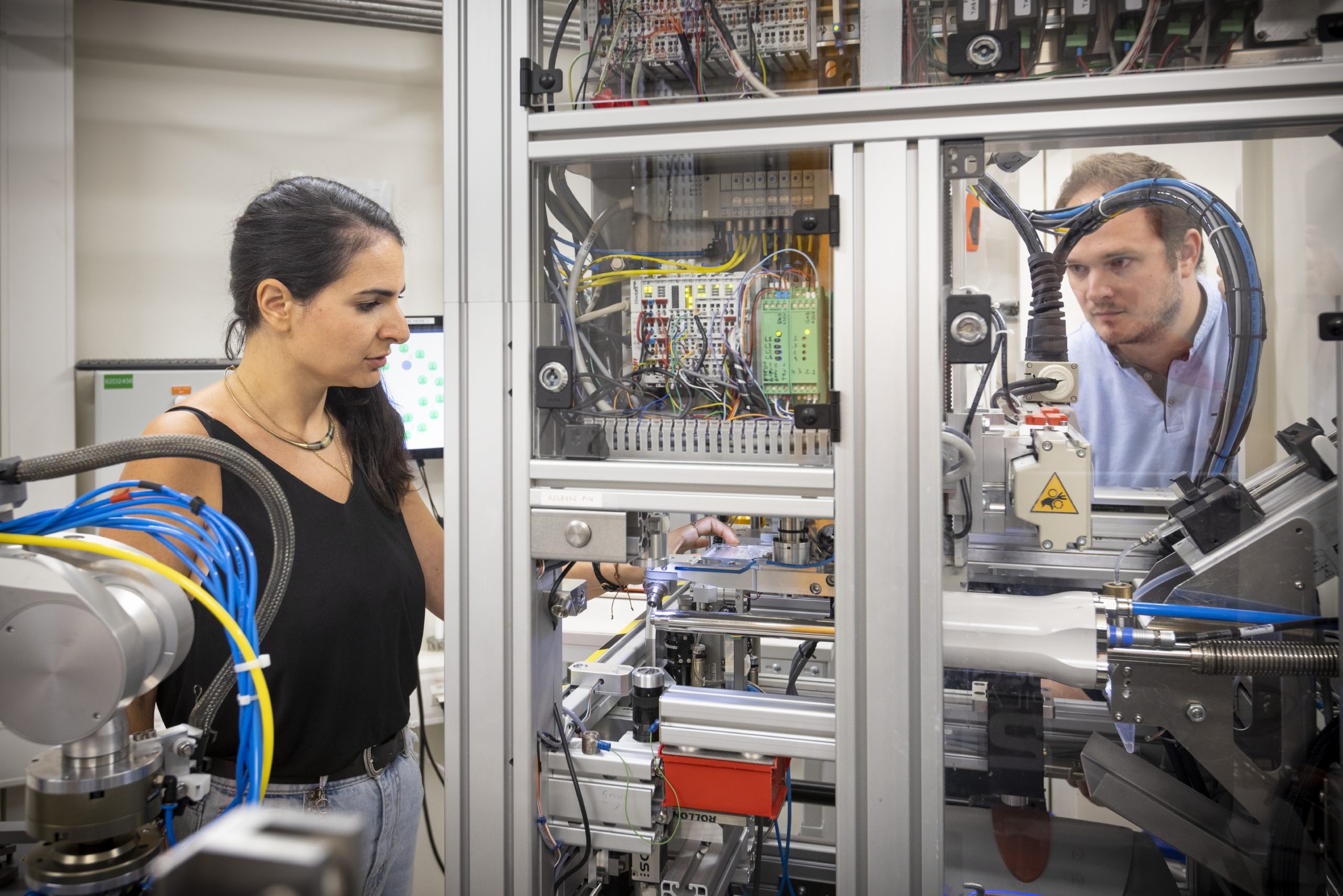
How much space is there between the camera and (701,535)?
1622mm

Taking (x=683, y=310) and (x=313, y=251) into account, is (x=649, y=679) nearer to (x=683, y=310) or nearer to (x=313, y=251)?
(x=683, y=310)

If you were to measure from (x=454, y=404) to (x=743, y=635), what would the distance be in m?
0.63

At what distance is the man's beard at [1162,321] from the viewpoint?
137cm

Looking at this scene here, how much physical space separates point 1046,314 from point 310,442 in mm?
1241

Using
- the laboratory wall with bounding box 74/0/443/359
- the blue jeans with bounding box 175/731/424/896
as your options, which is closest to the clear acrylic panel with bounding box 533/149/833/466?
the blue jeans with bounding box 175/731/424/896

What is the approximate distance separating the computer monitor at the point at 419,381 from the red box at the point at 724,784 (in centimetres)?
168

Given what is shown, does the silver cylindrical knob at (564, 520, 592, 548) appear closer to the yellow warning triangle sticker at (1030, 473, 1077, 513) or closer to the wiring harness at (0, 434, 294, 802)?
the wiring harness at (0, 434, 294, 802)

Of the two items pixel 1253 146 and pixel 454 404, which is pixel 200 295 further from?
pixel 1253 146

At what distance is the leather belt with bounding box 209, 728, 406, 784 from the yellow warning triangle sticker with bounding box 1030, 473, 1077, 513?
3.66 feet

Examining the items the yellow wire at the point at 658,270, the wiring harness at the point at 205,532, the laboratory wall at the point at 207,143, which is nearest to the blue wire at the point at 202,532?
the wiring harness at the point at 205,532

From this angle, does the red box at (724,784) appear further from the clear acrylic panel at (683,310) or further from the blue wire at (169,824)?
the blue wire at (169,824)

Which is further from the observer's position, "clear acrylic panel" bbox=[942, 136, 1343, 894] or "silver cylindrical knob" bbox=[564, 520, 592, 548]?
"silver cylindrical knob" bbox=[564, 520, 592, 548]

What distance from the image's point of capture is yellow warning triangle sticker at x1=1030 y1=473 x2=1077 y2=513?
1346 mm

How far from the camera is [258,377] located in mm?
1532
